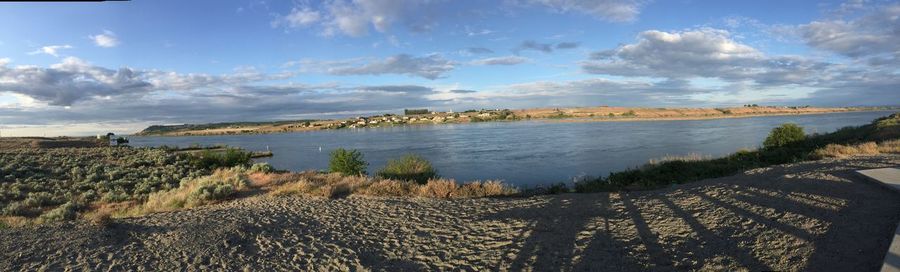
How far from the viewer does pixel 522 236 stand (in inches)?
315

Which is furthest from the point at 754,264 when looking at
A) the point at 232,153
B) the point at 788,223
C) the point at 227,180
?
the point at 232,153

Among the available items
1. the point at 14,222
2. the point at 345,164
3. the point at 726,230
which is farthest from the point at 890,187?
the point at 345,164

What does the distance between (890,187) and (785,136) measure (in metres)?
27.6

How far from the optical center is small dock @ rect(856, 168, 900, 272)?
188 inches

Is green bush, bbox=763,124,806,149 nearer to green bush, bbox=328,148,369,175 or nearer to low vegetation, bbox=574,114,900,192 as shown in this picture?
low vegetation, bbox=574,114,900,192

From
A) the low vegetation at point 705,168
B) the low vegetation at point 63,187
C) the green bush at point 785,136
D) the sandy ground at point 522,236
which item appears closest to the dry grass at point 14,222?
the low vegetation at point 63,187

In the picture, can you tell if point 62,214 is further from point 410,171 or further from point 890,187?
point 890,187

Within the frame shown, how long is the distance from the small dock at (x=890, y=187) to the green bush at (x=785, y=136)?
23.6m

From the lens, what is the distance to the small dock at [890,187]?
4.78 metres

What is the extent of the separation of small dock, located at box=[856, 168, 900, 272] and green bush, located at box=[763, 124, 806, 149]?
2360cm

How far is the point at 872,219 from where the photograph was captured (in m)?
6.84

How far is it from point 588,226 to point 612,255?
172 cm

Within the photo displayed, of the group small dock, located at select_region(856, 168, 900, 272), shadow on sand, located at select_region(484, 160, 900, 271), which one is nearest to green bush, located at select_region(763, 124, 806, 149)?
small dock, located at select_region(856, 168, 900, 272)

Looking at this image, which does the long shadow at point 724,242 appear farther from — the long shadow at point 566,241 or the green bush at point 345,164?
the green bush at point 345,164
